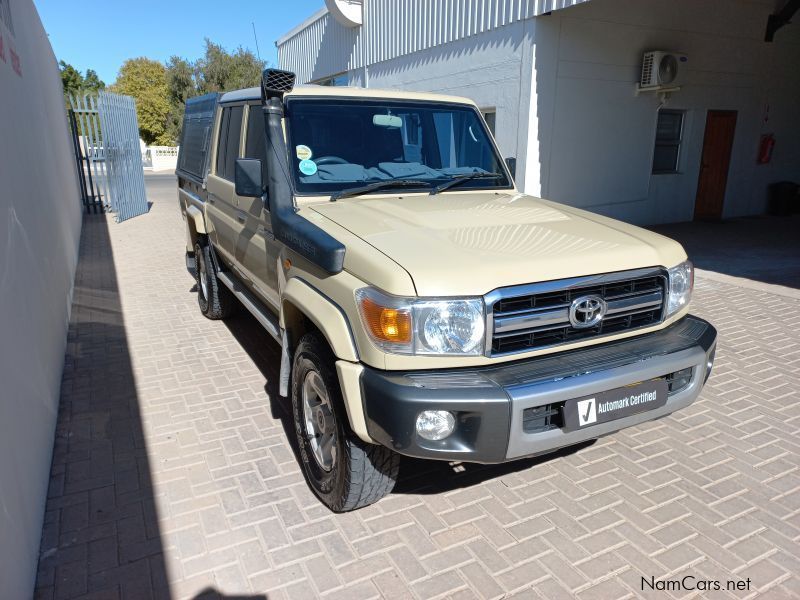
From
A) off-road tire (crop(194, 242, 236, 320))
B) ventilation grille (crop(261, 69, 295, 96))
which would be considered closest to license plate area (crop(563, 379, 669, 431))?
ventilation grille (crop(261, 69, 295, 96))

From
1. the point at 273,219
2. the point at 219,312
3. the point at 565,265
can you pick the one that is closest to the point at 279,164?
the point at 273,219

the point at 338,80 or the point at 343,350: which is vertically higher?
the point at 338,80

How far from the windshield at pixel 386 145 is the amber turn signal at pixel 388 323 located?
4.31 feet

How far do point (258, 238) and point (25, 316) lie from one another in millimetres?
1488

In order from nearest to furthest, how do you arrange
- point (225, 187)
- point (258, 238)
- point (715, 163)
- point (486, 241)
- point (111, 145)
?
point (486, 241)
point (258, 238)
point (225, 187)
point (715, 163)
point (111, 145)

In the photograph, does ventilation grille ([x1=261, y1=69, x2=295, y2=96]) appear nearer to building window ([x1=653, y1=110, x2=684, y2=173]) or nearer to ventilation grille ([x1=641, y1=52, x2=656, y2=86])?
ventilation grille ([x1=641, y1=52, x2=656, y2=86])

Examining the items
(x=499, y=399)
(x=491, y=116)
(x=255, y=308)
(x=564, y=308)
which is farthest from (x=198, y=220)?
(x=491, y=116)

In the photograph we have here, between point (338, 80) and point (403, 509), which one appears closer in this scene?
point (403, 509)

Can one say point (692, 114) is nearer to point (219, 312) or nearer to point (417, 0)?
point (417, 0)

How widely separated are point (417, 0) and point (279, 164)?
31.3 ft

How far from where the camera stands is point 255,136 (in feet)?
13.4

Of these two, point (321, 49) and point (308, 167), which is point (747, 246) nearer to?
point (308, 167)

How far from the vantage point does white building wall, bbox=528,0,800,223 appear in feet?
31.3

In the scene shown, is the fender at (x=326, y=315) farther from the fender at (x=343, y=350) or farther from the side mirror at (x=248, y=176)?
the side mirror at (x=248, y=176)
